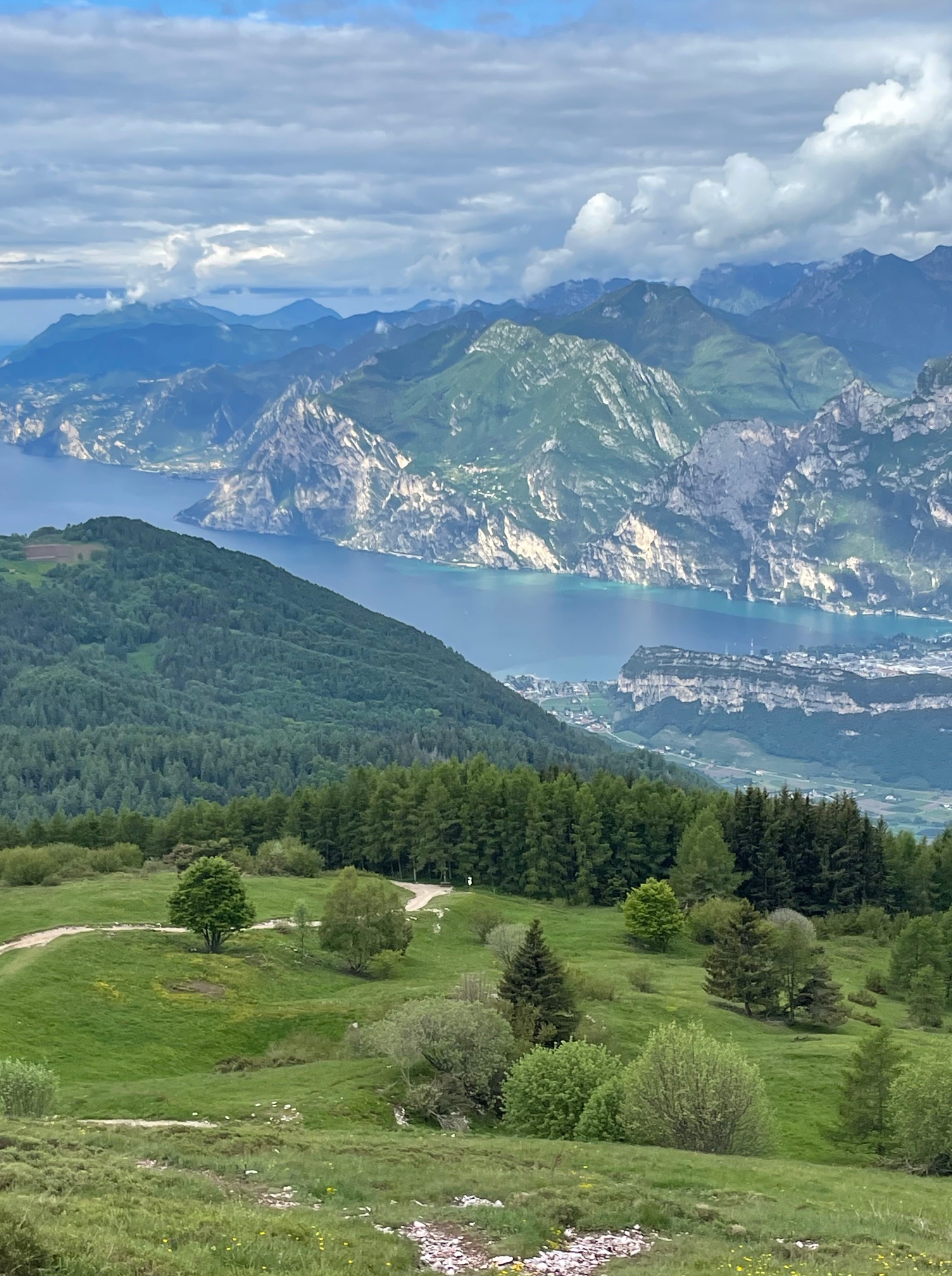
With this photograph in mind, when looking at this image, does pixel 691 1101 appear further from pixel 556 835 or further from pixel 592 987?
pixel 556 835

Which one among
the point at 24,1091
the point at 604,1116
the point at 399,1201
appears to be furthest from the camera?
the point at 604,1116

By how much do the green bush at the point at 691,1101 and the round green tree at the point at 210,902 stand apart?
39599 mm

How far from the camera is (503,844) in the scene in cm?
13475

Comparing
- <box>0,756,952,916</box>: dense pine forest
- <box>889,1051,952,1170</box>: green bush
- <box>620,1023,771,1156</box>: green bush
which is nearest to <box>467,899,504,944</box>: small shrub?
<box>0,756,952,916</box>: dense pine forest

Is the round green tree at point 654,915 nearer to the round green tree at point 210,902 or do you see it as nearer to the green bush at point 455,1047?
the round green tree at point 210,902

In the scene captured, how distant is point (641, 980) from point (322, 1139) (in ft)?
146

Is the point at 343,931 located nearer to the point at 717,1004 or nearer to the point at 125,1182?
the point at 717,1004

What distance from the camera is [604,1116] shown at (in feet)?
172

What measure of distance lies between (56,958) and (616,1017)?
105ft

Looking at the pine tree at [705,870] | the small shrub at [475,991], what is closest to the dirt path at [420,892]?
the pine tree at [705,870]

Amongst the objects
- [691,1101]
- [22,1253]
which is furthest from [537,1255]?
[691,1101]

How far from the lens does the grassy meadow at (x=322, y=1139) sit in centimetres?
3062

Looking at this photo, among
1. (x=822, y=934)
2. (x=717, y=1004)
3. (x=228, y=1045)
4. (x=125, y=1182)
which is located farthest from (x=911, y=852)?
(x=125, y=1182)

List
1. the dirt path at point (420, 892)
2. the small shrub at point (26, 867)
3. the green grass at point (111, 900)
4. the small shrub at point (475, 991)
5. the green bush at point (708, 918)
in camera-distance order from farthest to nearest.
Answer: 1. the small shrub at point (26, 867)
2. the dirt path at point (420, 892)
3. the green bush at point (708, 918)
4. the green grass at point (111, 900)
5. the small shrub at point (475, 991)
